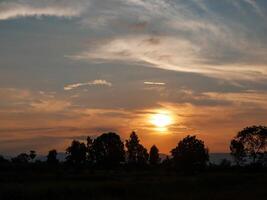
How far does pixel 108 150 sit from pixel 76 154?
8.43 metres

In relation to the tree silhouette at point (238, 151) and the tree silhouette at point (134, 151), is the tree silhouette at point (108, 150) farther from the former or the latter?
the tree silhouette at point (238, 151)

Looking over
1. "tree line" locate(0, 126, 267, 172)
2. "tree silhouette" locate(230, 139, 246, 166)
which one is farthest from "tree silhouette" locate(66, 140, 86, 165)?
"tree silhouette" locate(230, 139, 246, 166)

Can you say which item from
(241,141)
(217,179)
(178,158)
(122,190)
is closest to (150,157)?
(241,141)

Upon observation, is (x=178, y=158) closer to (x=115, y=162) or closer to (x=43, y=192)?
(x=115, y=162)

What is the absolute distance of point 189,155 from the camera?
273ft

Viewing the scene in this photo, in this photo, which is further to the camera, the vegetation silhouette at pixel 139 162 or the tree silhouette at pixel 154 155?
the tree silhouette at pixel 154 155

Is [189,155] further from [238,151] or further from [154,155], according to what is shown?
[154,155]

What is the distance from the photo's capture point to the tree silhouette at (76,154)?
127250 mm

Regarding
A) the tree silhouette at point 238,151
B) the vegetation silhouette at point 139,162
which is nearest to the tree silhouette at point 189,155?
the vegetation silhouette at point 139,162

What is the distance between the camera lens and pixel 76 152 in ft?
418

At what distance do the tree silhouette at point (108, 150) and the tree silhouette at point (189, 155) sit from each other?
3566 centimetres

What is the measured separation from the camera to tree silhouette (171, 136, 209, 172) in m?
82.8

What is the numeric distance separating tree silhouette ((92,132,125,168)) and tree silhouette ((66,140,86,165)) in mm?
2954

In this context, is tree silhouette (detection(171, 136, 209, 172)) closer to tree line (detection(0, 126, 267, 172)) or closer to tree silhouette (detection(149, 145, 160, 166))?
tree line (detection(0, 126, 267, 172))
